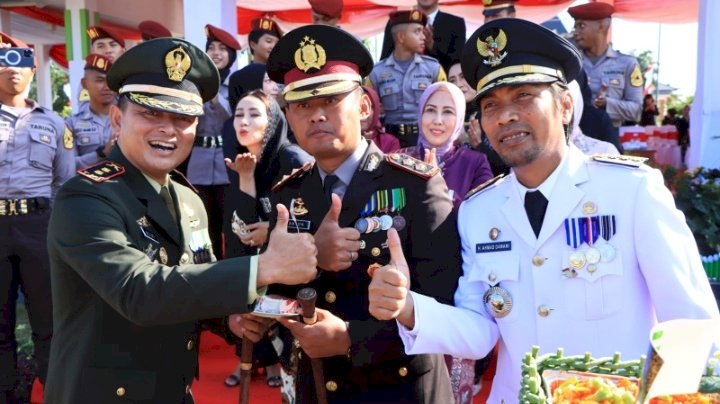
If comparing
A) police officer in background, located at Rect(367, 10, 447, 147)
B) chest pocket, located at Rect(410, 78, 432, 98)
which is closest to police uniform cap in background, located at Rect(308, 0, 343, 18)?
police officer in background, located at Rect(367, 10, 447, 147)

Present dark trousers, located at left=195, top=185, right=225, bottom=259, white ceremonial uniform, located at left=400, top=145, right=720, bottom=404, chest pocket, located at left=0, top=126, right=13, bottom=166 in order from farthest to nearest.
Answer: dark trousers, located at left=195, top=185, right=225, bottom=259 < chest pocket, located at left=0, top=126, right=13, bottom=166 < white ceremonial uniform, located at left=400, top=145, right=720, bottom=404

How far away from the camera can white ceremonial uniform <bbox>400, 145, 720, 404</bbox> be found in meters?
1.80

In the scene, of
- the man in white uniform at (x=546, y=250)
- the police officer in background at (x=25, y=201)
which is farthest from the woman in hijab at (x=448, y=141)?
the police officer in background at (x=25, y=201)

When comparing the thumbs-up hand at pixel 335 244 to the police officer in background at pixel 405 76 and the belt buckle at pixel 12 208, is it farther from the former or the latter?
the police officer in background at pixel 405 76

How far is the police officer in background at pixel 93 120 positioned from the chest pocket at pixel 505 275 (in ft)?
15.1

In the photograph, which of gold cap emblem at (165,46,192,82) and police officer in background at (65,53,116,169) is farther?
police officer in background at (65,53,116,169)

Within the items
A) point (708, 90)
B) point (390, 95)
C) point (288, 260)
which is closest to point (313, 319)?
point (288, 260)

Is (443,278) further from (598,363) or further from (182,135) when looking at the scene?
(182,135)

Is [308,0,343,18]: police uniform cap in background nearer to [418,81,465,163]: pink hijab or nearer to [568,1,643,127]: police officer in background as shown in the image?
[568,1,643,127]: police officer in background

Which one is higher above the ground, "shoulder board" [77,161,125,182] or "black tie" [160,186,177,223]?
"shoulder board" [77,161,125,182]

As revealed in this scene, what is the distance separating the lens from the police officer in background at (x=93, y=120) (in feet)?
19.7

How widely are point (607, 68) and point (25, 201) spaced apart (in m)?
5.03

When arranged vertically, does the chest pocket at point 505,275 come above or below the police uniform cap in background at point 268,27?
below

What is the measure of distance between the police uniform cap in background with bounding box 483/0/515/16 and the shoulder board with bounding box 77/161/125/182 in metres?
4.51
